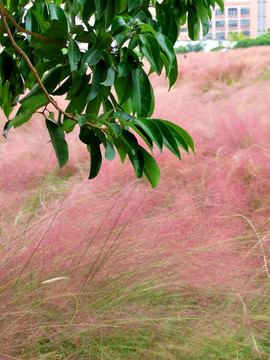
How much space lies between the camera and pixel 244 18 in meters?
75.0

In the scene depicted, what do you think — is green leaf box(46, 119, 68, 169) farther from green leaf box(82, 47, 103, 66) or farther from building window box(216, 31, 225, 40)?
building window box(216, 31, 225, 40)

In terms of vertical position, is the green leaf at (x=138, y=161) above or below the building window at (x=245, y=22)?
above

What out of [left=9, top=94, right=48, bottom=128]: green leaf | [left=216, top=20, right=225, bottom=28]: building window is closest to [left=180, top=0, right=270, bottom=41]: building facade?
[left=216, top=20, right=225, bottom=28]: building window

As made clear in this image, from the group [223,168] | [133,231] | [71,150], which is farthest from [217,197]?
[71,150]

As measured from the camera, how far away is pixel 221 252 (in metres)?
1.66

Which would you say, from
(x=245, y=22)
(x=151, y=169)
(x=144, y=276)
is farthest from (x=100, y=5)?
(x=245, y=22)

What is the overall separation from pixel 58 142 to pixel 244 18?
7891cm

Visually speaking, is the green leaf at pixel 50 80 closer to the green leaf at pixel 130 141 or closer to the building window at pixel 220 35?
the green leaf at pixel 130 141

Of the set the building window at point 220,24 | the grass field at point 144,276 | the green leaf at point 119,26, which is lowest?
the building window at point 220,24

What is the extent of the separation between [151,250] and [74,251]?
8.9 inches

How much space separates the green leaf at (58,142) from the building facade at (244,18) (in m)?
69.5

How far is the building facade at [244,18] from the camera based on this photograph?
229 ft

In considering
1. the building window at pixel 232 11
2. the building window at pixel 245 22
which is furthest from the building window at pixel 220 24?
the building window at pixel 245 22

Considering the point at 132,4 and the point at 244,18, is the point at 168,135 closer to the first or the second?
the point at 132,4
